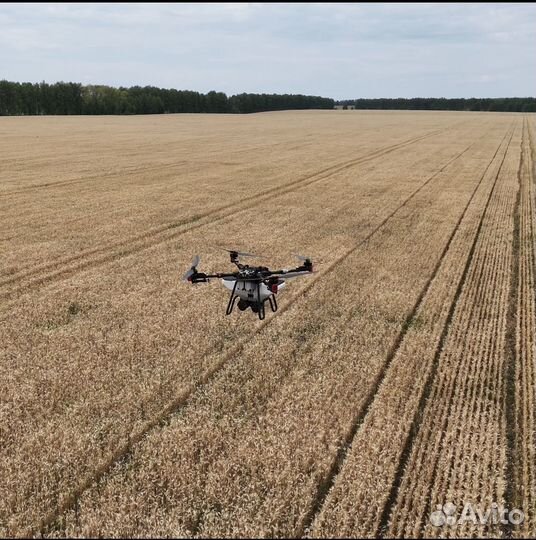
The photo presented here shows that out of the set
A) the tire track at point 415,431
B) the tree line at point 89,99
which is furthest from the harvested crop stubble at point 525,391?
the tree line at point 89,99

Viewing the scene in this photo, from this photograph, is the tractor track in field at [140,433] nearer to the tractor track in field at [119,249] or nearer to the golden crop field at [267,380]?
the golden crop field at [267,380]

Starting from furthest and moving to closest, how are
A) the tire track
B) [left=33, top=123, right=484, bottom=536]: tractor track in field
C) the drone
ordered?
the drone < the tire track < [left=33, top=123, right=484, bottom=536]: tractor track in field

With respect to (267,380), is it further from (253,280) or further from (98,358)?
(98,358)

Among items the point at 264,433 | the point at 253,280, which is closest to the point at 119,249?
the point at 253,280

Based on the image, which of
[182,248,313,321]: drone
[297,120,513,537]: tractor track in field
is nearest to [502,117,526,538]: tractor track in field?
[297,120,513,537]: tractor track in field

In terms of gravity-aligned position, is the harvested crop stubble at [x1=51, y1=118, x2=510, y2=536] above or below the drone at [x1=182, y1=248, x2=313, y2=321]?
below

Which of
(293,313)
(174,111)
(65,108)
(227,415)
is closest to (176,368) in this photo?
(227,415)

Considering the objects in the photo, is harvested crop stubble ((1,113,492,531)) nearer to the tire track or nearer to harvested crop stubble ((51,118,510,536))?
harvested crop stubble ((51,118,510,536))
